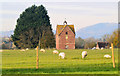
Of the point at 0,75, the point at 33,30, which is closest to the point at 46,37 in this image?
the point at 33,30

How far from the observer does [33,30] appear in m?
102

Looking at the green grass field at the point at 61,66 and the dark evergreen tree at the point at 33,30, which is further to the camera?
the dark evergreen tree at the point at 33,30

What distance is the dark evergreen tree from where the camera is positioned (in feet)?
329

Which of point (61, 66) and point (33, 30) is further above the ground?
point (33, 30)

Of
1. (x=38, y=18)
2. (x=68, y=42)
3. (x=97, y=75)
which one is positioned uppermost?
(x=38, y=18)

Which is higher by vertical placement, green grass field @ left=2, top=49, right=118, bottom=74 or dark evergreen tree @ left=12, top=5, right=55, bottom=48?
dark evergreen tree @ left=12, top=5, right=55, bottom=48

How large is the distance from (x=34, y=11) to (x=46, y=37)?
1287 centimetres

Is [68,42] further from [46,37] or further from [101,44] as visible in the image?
[101,44]

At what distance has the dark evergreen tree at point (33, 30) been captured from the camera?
100m

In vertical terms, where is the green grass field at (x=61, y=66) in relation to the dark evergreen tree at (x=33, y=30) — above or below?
below

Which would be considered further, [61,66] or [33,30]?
[33,30]

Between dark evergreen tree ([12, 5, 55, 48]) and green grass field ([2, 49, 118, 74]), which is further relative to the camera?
dark evergreen tree ([12, 5, 55, 48])

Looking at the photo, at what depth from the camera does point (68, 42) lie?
11175 centimetres

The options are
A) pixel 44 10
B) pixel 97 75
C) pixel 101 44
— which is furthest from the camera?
pixel 101 44
